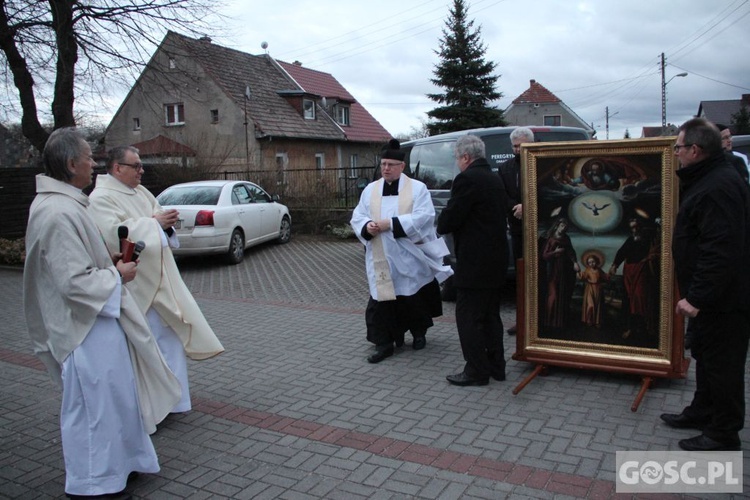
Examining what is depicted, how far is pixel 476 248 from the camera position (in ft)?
16.6

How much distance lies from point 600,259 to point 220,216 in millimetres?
8510

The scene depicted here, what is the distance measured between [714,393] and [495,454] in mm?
1338

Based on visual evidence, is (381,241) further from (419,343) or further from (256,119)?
(256,119)

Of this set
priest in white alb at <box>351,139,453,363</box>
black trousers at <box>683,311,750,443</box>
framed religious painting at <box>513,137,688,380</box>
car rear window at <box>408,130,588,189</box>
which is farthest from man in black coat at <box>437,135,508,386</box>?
car rear window at <box>408,130,588,189</box>

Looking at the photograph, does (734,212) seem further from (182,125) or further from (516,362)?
(182,125)

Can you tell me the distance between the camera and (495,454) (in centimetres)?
395

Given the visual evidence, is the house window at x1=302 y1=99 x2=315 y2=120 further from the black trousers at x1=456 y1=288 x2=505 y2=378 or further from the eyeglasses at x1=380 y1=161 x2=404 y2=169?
the black trousers at x1=456 y1=288 x2=505 y2=378

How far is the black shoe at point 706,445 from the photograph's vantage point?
3766 mm

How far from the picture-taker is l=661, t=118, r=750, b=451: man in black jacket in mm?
3551

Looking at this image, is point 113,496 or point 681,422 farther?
point 681,422

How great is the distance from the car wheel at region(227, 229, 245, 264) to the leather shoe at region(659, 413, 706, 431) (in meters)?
9.42

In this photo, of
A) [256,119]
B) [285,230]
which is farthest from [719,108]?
[285,230]

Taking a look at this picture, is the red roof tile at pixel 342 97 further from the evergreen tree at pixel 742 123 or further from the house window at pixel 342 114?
the evergreen tree at pixel 742 123

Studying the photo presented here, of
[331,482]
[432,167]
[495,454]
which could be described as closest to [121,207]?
[331,482]
